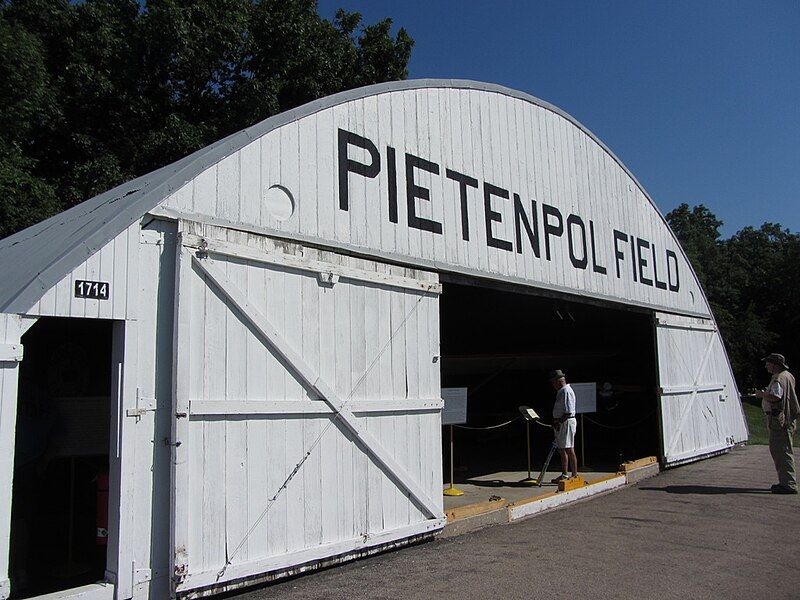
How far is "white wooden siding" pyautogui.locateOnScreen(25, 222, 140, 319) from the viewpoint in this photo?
465 centimetres

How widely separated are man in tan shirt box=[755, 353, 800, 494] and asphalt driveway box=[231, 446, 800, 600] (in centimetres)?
38

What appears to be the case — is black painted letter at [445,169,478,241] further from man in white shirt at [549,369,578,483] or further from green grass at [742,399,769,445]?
green grass at [742,399,769,445]

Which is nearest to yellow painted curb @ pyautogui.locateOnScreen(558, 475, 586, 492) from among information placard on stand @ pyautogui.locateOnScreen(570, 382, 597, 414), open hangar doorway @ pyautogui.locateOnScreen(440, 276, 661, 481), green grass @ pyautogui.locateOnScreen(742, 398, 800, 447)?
information placard on stand @ pyautogui.locateOnScreen(570, 382, 597, 414)

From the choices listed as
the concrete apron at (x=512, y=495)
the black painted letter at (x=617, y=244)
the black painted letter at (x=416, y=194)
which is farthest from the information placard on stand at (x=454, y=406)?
the black painted letter at (x=617, y=244)

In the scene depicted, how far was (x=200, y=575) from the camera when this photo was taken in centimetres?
520

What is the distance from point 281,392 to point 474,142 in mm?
4588

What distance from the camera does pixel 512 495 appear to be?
9883mm

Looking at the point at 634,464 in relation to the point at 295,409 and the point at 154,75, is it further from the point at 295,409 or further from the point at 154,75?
the point at 154,75

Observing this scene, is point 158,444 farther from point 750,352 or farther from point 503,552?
point 750,352

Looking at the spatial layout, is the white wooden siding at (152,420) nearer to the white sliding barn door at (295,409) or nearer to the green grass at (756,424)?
the white sliding barn door at (295,409)

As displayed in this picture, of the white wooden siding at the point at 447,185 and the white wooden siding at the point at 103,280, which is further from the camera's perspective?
the white wooden siding at the point at 447,185

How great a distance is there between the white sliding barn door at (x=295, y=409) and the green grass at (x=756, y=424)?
13721mm

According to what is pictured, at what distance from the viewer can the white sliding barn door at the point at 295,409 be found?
5.36 meters

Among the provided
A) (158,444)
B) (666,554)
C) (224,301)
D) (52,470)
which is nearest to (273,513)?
(158,444)
